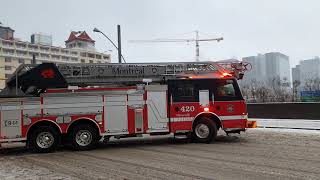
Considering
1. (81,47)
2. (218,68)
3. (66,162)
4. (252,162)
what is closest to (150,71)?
(218,68)

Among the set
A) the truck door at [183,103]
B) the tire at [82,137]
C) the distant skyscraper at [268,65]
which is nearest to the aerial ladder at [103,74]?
the truck door at [183,103]

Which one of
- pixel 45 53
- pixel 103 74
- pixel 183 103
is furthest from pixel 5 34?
pixel 183 103

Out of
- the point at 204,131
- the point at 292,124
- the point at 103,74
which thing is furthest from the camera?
the point at 292,124

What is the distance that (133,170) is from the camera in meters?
10.8

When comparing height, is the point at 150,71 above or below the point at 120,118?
above

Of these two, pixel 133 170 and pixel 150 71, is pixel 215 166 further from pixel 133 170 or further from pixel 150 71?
pixel 150 71

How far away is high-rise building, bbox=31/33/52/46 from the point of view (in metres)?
112

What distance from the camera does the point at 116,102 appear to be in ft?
52.0

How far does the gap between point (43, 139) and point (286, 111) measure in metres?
16.6

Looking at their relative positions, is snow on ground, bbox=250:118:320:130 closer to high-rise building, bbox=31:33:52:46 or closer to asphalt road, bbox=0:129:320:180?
asphalt road, bbox=0:129:320:180

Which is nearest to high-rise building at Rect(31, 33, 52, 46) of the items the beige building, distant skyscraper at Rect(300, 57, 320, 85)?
the beige building

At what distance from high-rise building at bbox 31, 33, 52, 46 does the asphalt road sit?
3897 inches

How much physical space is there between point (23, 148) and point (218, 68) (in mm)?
7748

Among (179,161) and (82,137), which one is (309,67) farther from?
(179,161)
